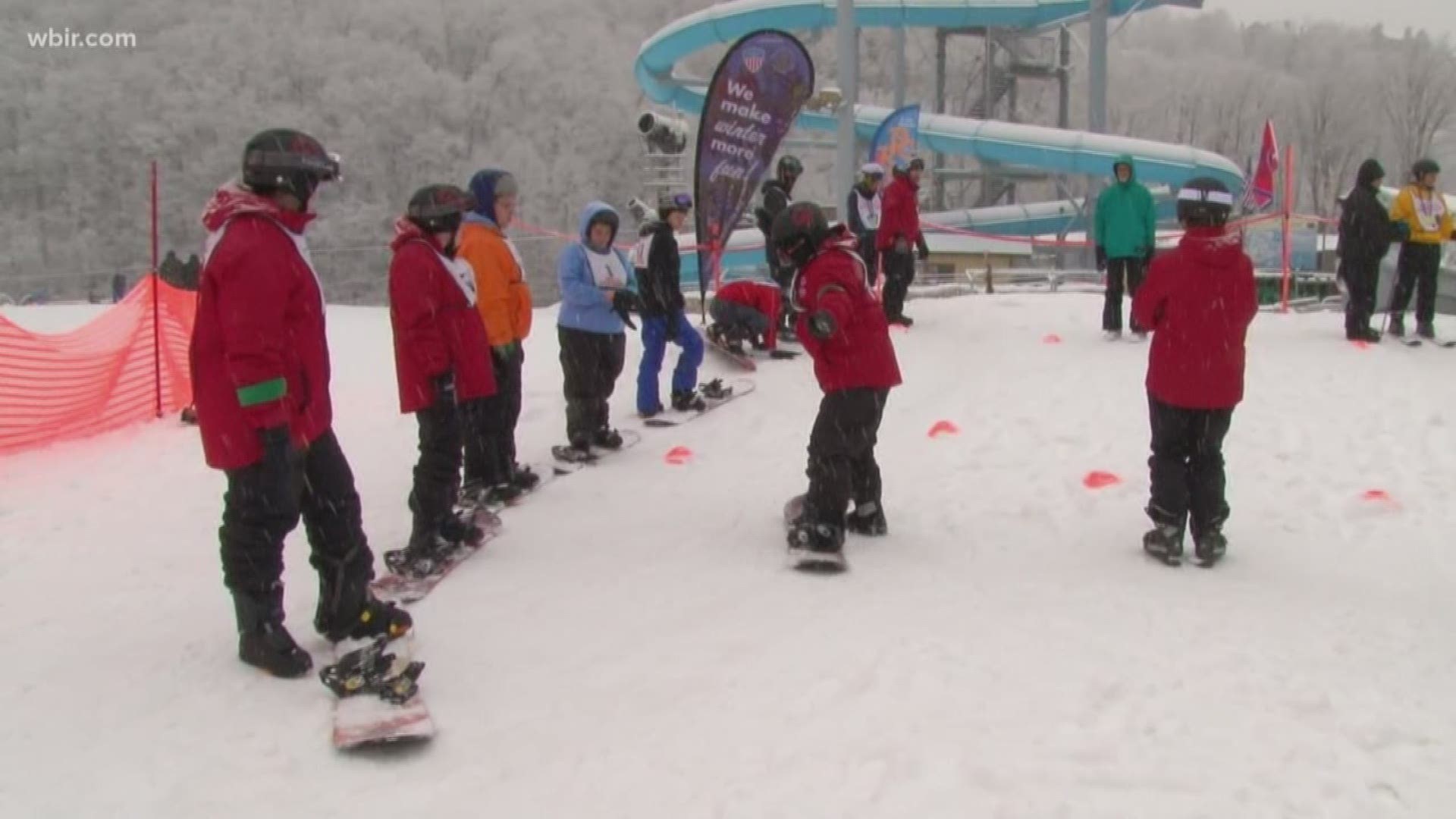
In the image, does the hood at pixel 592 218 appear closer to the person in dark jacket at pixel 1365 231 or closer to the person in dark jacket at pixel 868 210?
the person in dark jacket at pixel 868 210

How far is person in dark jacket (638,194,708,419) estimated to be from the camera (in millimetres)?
8039

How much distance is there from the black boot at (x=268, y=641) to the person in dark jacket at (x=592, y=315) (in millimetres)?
3350

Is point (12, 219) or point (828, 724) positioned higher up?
point (12, 219)

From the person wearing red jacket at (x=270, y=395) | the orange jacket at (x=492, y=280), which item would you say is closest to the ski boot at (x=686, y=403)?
the orange jacket at (x=492, y=280)

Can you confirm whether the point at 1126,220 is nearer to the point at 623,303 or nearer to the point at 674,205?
the point at 674,205

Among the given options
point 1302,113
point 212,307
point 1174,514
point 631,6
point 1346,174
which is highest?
point 631,6

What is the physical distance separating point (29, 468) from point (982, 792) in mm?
7163

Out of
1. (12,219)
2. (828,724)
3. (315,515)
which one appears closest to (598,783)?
(828,724)

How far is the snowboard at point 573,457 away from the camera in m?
7.00

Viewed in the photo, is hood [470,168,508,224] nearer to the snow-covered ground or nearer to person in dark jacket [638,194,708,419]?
the snow-covered ground

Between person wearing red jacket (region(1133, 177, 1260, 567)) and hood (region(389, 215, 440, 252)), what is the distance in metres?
3.39

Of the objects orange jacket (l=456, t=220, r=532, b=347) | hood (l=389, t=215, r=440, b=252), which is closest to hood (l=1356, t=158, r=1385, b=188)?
orange jacket (l=456, t=220, r=532, b=347)

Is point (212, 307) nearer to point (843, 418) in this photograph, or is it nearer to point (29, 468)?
point (843, 418)

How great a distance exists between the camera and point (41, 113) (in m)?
56.2
